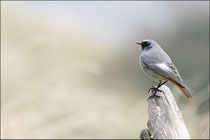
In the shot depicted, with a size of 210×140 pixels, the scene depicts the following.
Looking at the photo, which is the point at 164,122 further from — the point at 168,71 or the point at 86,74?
the point at 86,74

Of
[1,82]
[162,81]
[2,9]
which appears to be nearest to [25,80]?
[1,82]

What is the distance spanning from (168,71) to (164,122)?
120 centimetres

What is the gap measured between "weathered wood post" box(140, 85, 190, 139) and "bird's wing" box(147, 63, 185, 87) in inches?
26.2

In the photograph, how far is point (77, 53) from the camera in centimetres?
1181

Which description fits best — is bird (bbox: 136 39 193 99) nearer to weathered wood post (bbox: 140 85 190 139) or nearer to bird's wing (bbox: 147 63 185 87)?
bird's wing (bbox: 147 63 185 87)

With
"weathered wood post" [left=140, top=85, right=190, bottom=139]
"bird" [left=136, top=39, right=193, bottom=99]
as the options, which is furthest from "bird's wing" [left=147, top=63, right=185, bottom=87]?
"weathered wood post" [left=140, top=85, right=190, bottom=139]

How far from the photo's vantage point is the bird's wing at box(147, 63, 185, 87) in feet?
14.4

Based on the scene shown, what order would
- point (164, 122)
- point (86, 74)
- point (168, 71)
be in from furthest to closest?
point (86, 74) → point (168, 71) → point (164, 122)

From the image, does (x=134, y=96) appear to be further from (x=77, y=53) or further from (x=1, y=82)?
(x=1, y=82)

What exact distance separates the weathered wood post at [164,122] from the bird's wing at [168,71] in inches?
26.2

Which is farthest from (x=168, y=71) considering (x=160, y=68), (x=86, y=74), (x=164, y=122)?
(x=86, y=74)

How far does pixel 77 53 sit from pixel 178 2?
9.12ft

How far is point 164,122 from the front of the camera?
3.35 metres

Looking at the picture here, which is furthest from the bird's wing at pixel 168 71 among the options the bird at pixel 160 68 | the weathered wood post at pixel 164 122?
the weathered wood post at pixel 164 122
